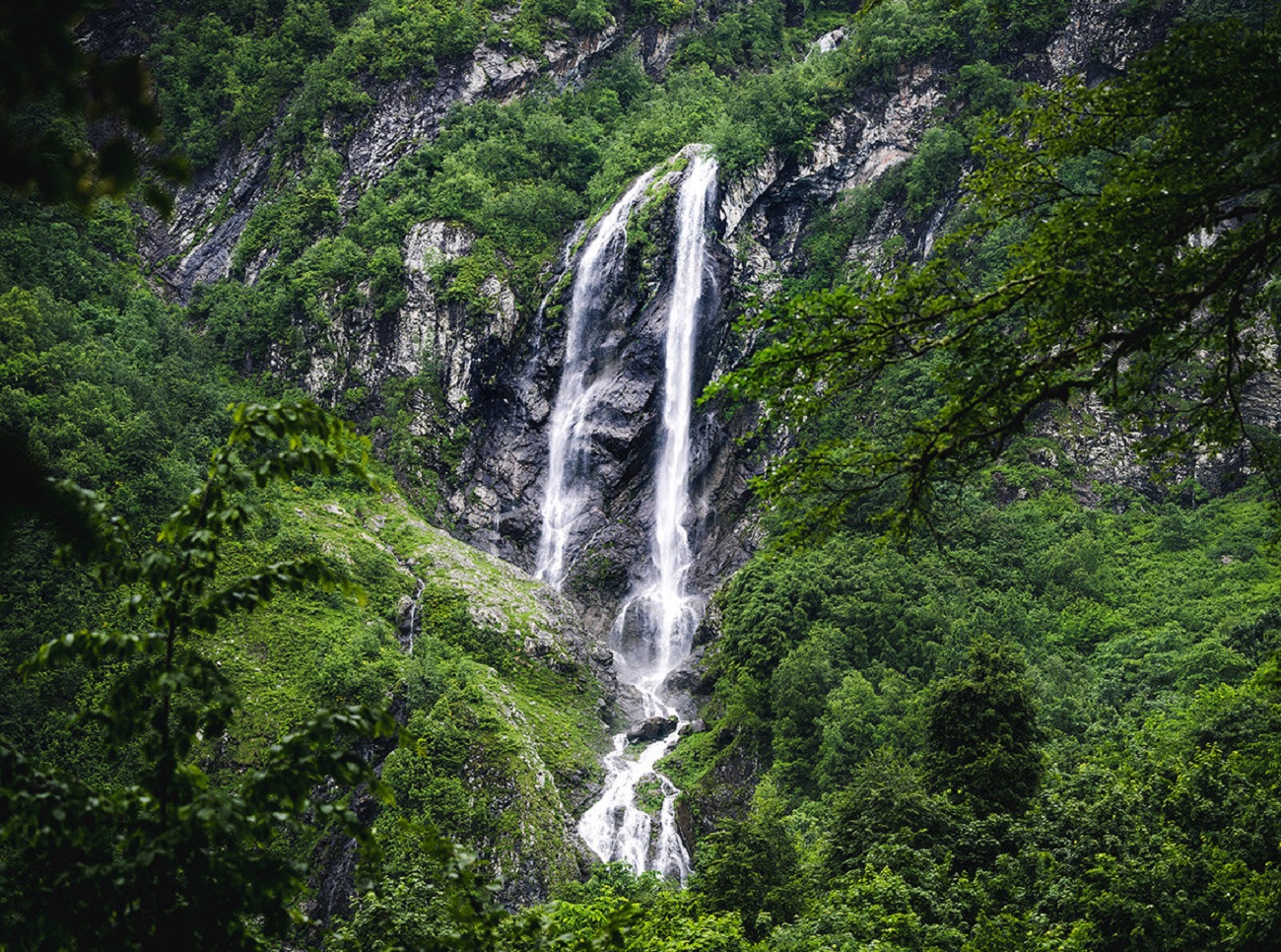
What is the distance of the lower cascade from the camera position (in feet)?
61.8

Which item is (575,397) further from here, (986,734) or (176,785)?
(176,785)

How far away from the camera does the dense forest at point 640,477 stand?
308 cm

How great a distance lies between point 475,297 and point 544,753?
20471mm

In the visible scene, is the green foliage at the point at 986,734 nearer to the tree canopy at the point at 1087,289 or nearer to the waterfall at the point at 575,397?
the tree canopy at the point at 1087,289

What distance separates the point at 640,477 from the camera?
31609mm

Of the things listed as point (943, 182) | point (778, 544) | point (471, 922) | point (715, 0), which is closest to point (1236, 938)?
point (778, 544)

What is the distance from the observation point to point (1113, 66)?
33.7 metres

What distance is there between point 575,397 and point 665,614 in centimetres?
959

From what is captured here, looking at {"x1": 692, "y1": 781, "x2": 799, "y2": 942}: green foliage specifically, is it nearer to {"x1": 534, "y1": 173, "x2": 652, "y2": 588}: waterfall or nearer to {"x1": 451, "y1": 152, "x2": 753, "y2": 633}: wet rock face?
{"x1": 451, "y1": 152, "x2": 753, "y2": 633}: wet rock face

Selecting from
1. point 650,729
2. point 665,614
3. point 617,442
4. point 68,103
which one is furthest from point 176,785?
point 617,442

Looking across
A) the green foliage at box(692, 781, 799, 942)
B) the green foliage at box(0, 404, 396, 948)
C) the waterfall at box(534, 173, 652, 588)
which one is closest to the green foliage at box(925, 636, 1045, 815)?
the green foliage at box(692, 781, 799, 942)

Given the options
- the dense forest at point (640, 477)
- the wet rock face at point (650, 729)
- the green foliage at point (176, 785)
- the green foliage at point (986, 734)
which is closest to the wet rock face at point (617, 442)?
the dense forest at point (640, 477)

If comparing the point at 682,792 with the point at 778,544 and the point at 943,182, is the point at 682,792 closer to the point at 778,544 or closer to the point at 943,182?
the point at 778,544

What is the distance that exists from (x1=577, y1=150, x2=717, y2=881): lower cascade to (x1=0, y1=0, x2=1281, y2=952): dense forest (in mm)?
539
